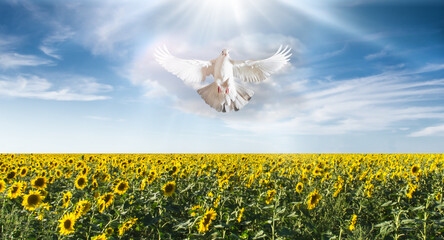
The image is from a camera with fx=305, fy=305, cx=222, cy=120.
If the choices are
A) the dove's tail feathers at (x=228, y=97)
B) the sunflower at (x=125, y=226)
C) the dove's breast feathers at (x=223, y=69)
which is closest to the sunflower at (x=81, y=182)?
the sunflower at (x=125, y=226)

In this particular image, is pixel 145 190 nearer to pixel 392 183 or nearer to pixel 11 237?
pixel 11 237

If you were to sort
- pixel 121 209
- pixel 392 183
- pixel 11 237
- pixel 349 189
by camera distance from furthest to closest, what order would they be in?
pixel 349 189 → pixel 392 183 → pixel 121 209 → pixel 11 237

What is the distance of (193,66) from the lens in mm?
7434

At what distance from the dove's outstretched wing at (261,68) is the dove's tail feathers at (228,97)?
1.40m

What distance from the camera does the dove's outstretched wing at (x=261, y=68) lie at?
25.4 feet

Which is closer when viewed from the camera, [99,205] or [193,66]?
[99,205]

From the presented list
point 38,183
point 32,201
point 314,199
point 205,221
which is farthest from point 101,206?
point 314,199

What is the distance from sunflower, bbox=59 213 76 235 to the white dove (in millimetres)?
3304

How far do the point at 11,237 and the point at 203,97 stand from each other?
4.04 metres

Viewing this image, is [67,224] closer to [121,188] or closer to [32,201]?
[121,188]

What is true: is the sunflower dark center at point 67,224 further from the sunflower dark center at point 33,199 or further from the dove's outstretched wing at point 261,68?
the dove's outstretched wing at point 261,68

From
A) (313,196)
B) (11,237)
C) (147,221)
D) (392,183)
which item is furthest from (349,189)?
(11,237)

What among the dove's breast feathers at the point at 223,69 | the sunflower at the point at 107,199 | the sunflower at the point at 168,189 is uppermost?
the dove's breast feathers at the point at 223,69

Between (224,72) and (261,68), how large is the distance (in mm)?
1580
